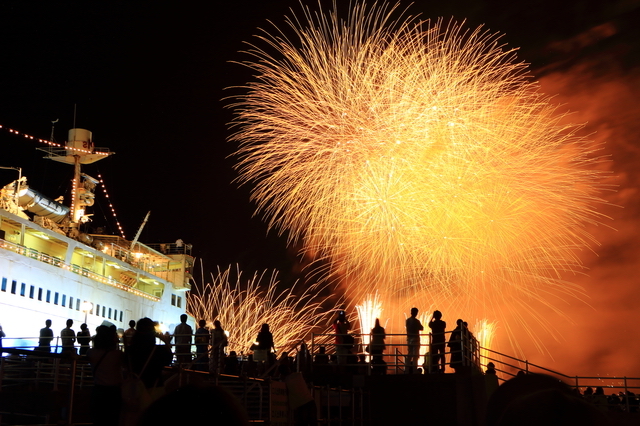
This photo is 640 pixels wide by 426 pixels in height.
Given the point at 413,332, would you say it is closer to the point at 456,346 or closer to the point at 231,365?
the point at 456,346

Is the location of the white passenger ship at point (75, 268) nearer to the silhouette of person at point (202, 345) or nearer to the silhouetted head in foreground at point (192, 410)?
the silhouette of person at point (202, 345)

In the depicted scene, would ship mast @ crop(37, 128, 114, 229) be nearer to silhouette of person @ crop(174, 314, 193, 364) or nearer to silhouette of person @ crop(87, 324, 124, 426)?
silhouette of person @ crop(174, 314, 193, 364)

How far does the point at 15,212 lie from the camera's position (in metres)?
30.1

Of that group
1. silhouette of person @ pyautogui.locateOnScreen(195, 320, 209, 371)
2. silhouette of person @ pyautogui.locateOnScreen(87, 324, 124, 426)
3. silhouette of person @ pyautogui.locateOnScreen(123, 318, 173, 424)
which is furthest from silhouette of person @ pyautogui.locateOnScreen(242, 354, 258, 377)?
silhouette of person @ pyautogui.locateOnScreen(123, 318, 173, 424)

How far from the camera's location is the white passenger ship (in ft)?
91.4

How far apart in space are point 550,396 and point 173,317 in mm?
43441

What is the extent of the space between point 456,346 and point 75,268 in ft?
72.4

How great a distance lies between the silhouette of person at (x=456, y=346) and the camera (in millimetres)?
15203

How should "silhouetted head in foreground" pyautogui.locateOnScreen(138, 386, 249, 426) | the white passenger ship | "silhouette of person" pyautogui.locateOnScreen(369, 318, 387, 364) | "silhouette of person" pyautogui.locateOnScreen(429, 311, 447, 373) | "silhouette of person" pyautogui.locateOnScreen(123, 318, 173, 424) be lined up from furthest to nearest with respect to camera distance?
the white passenger ship → "silhouette of person" pyautogui.locateOnScreen(369, 318, 387, 364) → "silhouette of person" pyautogui.locateOnScreen(429, 311, 447, 373) → "silhouette of person" pyautogui.locateOnScreen(123, 318, 173, 424) → "silhouetted head in foreground" pyautogui.locateOnScreen(138, 386, 249, 426)

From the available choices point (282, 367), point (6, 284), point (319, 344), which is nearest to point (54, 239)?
point (6, 284)

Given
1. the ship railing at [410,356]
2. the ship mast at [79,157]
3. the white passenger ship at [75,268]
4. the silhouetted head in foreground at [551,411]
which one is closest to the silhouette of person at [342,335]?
the ship railing at [410,356]

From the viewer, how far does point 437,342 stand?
15.9 metres

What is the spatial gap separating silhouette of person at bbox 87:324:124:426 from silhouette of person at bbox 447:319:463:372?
9279 millimetres

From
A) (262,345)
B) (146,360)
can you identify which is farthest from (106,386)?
(262,345)
